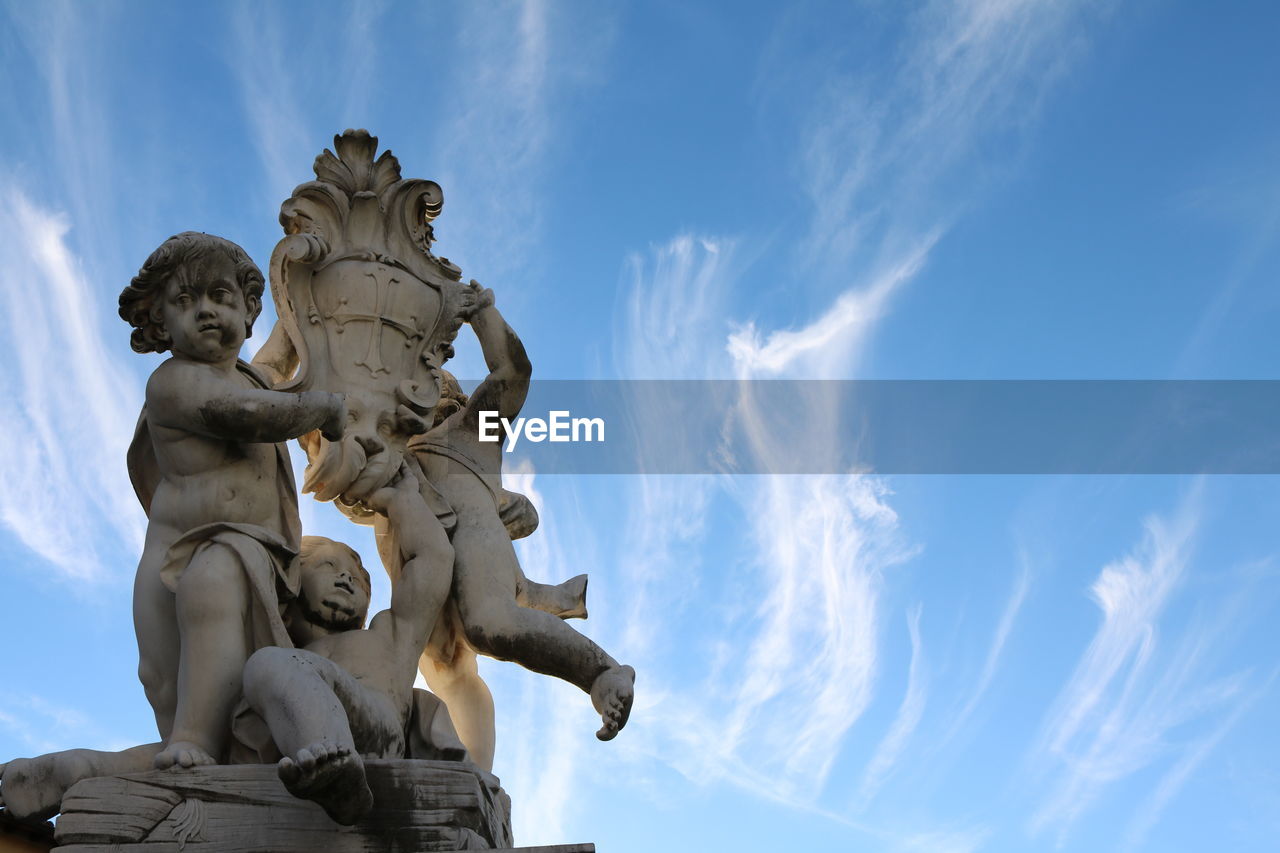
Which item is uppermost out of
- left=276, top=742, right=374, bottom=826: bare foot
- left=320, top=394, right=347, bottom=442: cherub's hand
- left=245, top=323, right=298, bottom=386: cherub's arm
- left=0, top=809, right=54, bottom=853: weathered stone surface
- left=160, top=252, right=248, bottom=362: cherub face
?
left=245, top=323, right=298, bottom=386: cherub's arm

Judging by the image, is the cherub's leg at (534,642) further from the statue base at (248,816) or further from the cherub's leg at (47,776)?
the cherub's leg at (47,776)

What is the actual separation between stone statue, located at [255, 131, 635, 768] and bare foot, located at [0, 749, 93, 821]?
5.18ft

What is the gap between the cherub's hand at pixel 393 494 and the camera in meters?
6.76

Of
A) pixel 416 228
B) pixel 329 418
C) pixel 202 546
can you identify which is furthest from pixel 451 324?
pixel 202 546

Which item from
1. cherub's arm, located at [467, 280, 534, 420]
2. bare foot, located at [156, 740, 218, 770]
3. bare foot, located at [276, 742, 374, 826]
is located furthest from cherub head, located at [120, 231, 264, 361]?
bare foot, located at [276, 742, 374, 826]

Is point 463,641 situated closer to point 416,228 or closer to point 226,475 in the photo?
point 226,475

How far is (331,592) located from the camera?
636 centimetres

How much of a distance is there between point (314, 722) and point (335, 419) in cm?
147

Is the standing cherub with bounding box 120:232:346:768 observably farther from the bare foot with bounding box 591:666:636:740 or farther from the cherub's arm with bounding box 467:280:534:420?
the bare foot with bounding box 591:666:636:740

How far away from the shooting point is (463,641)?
677 centimetres

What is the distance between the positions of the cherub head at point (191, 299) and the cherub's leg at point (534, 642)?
1.39 metres

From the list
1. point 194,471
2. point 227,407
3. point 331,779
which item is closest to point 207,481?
point 194,471

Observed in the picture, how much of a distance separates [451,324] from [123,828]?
2988 millimetres

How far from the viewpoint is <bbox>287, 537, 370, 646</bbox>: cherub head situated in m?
6.34
